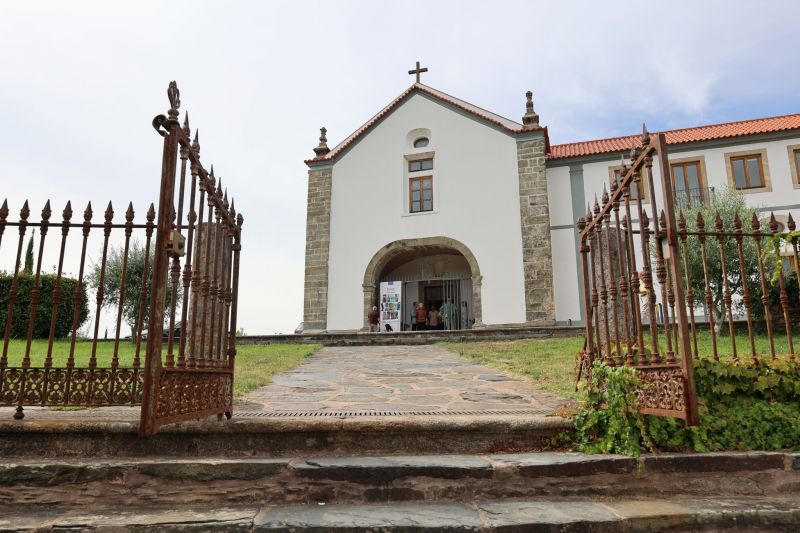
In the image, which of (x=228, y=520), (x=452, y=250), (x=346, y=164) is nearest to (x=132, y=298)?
(x=346, y=164)

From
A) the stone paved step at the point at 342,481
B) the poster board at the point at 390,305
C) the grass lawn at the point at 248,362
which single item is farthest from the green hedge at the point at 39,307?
the stone paved step at the point at 342,481

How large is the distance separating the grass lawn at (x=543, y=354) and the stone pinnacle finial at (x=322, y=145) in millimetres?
10083

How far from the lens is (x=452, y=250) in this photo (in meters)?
19.0

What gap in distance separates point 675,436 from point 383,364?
5.93m

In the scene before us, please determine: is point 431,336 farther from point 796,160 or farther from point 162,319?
point 796,160

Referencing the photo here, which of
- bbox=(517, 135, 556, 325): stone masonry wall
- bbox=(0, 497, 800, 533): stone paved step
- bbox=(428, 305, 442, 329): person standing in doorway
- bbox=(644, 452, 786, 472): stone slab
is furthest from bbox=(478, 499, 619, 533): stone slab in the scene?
bbox=(428, 305, 442, 329): person standing in doorway

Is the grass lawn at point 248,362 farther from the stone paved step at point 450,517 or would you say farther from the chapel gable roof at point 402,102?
the chapel gable roof at point 402,102

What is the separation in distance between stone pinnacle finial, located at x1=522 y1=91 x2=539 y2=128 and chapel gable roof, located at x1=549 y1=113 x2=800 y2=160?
4.09 feet

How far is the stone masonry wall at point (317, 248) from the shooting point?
18.0m

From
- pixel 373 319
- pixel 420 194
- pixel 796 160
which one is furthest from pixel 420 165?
pixel 796 160

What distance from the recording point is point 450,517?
8.41ft

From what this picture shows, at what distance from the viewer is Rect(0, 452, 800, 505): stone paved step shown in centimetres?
287

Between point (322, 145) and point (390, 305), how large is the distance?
647 centimetres

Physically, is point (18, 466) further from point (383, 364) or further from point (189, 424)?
point (383, 364)
